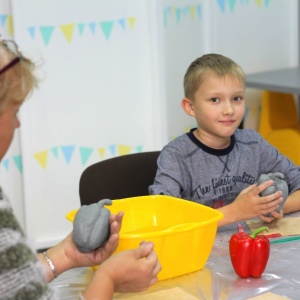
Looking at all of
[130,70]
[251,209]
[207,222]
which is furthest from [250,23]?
[207,222]

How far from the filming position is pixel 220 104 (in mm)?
2086

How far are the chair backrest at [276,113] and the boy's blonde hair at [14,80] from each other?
282 cm

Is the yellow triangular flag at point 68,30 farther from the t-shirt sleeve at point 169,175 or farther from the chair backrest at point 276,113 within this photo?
the t-shirt sleeve at point 169,175

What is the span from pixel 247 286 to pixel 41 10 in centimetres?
216

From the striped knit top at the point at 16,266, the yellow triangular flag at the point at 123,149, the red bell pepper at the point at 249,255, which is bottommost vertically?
the yellow triangular flag at the point at 123,149

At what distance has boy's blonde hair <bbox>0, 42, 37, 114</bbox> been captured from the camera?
1155 mm

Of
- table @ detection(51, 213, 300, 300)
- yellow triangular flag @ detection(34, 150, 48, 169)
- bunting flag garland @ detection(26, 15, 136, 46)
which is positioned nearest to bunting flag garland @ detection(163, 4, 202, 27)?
bunting flag garland @ detection(26, 15, 136, 46)

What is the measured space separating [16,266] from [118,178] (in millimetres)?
1043

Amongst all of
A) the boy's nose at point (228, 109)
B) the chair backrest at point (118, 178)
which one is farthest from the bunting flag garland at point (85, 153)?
the boy's nose at point (228, 109)

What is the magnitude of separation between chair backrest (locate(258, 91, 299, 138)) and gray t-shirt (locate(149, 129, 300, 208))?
1770mm

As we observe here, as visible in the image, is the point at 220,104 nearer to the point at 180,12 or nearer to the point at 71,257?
the point at 71,257

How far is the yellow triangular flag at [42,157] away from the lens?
344cm

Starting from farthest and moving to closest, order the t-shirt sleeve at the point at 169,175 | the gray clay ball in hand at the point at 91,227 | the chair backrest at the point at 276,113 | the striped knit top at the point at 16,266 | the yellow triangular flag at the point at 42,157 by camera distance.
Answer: the chair backrest at the point at 276,113 → the yellow triangular flag at the point at 42,157 → the t-shirt sleeve at the point at 169,175 → the gray clay ball in hand at the point at 91,227 → the striped knit top at the point at 16,266

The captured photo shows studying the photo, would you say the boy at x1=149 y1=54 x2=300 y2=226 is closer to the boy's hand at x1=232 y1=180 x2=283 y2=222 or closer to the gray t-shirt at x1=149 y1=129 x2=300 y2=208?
the gray t-shirt at x1=149 y1=129 x2=300 y2=208
